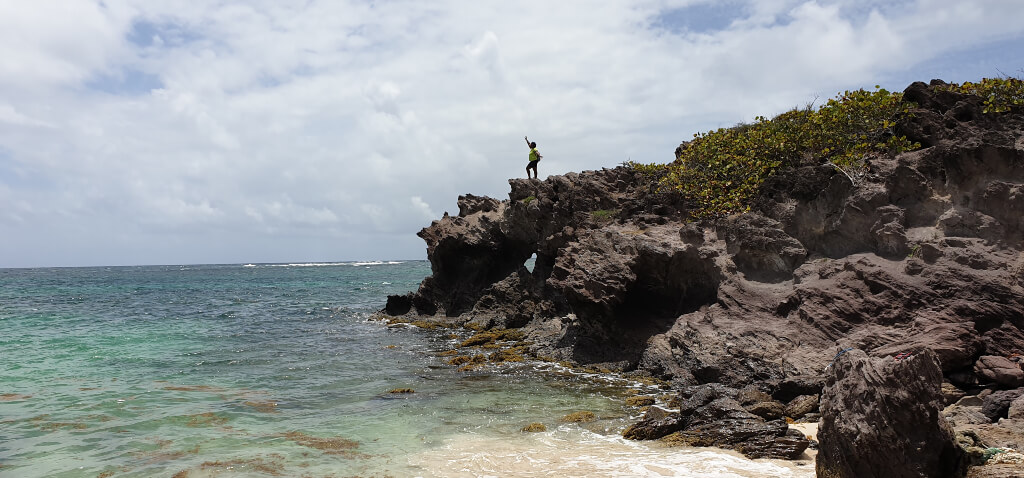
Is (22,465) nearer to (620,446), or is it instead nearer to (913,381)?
(620,446)

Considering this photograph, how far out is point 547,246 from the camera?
23.4m

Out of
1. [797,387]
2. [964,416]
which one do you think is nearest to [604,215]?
[797,387]

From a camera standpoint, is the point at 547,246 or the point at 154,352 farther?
the point at 547,246

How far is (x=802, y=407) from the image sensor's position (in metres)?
10.8

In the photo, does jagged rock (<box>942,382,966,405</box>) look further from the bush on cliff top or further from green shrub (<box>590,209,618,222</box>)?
green shrub (<box>590,209,618,222</box>)

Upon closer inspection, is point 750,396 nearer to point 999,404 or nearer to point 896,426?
point 999,404

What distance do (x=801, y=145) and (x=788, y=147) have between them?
35 cm

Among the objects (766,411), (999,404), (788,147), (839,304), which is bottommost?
(766,411)

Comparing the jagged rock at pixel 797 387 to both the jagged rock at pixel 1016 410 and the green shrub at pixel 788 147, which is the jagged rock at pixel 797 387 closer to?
the jagged rock at pixel 1016 410

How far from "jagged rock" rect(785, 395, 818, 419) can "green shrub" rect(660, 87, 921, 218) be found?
628cm

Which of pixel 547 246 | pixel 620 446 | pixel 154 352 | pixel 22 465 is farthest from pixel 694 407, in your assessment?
pixel 154 352

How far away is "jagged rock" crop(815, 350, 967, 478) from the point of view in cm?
647

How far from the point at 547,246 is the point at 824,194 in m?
10.8

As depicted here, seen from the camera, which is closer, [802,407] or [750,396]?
[802,407]
